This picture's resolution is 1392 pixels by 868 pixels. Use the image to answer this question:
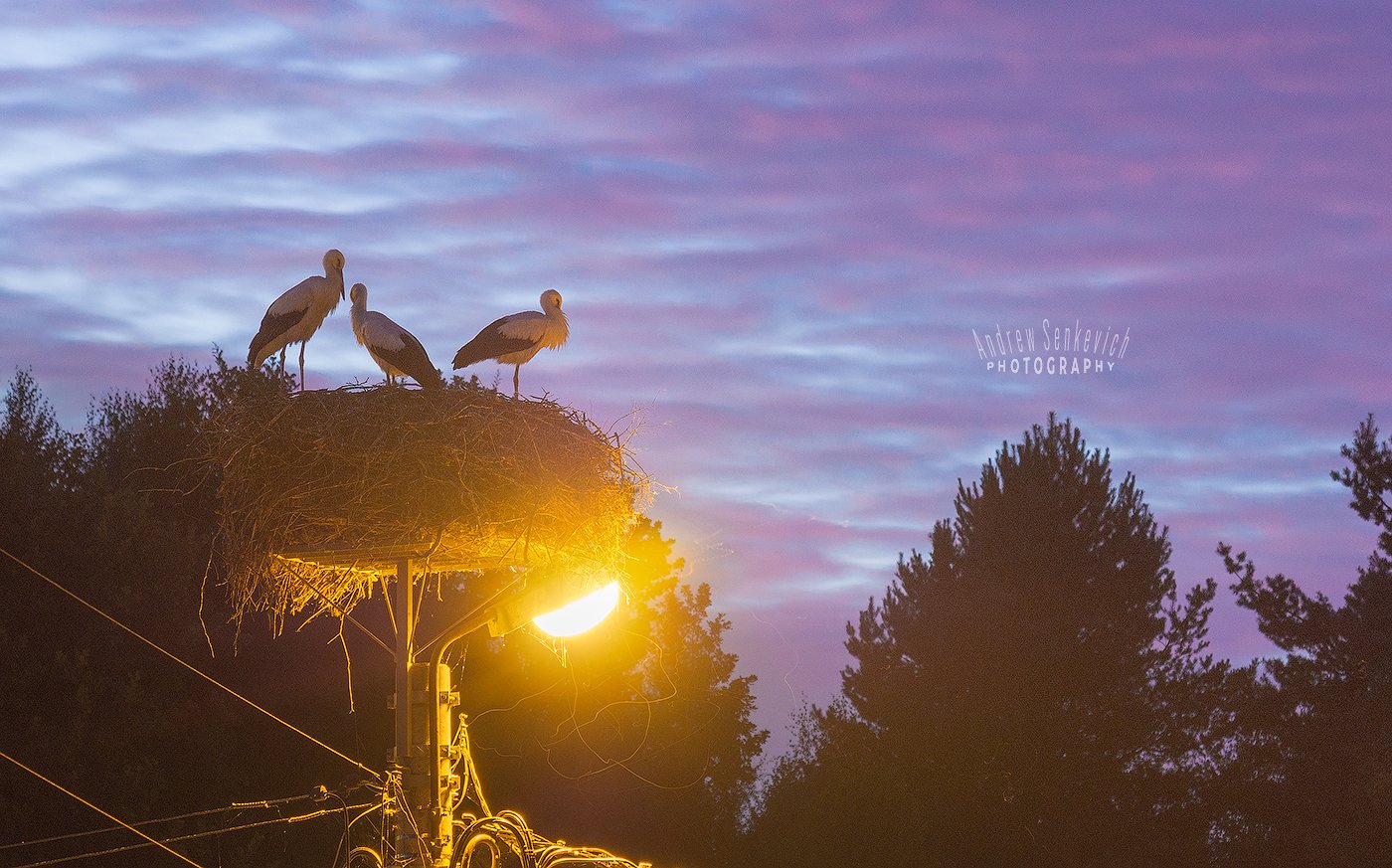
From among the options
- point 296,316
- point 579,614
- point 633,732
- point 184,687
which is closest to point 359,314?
point 296,316

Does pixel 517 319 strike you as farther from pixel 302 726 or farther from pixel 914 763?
pixel 914 763

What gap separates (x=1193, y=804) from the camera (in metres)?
35.9

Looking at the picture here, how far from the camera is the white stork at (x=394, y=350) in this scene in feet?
40.0

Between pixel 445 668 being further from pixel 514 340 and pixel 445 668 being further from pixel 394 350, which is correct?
pixel 514 340

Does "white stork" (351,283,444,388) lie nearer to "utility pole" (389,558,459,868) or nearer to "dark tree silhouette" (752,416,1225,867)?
"utility pole" (389,558,459,868)

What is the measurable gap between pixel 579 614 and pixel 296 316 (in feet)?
15.9

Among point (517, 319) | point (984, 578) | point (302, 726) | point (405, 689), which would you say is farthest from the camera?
point (984, 578)

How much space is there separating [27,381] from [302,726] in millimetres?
8691

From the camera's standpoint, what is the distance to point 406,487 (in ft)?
32.3

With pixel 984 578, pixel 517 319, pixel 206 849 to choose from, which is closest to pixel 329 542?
pixel 517 319

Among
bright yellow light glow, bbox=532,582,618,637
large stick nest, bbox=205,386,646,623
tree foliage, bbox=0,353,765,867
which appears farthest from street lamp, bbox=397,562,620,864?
tree foliage, bbox=0,353,765,867

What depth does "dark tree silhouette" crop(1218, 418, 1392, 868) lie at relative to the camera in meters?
32.3

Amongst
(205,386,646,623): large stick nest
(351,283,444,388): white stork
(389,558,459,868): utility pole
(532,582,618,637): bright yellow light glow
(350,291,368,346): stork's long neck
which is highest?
(350,291,368,346): stork's long neck

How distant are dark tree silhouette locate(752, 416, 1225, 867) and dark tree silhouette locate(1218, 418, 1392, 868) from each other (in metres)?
1.37
